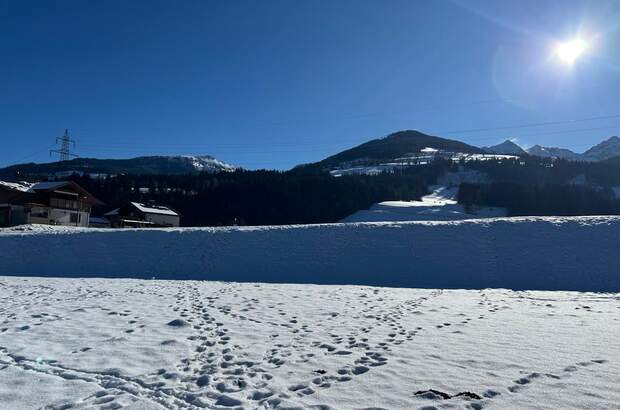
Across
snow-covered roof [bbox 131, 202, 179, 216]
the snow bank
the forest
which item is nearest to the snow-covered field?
the snow bank

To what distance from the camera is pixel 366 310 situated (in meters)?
11.5

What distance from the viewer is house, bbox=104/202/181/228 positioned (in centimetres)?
A: 7550

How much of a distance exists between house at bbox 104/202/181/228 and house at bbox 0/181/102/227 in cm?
912

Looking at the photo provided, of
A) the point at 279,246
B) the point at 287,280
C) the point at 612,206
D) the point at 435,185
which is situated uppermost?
the point at 435,185

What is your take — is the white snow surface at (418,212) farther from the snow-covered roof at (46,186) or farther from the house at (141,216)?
the snow-covered roof at (46,186)

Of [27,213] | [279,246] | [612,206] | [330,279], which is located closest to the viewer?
[330,279]

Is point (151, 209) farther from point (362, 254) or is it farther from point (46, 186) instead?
point (362, 254)

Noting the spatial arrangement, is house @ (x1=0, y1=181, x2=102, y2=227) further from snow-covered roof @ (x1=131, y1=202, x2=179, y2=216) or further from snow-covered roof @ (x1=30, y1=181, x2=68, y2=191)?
snow-covered roof @ (x1=131, y1=202, x2=179, y2=216)

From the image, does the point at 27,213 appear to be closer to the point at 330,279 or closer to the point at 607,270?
the point at 330,279

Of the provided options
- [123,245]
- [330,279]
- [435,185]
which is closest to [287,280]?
[330,279]

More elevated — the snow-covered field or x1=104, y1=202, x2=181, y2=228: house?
x1=104, y1=202, x2=181, y2=228: house

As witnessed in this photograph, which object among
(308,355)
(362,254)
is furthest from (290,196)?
(308,355)

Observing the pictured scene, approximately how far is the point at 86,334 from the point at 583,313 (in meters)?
11.5

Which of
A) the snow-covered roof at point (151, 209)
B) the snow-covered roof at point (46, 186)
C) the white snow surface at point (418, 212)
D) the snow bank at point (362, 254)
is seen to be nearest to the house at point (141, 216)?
the snow-covered roof at point (151, 209)
